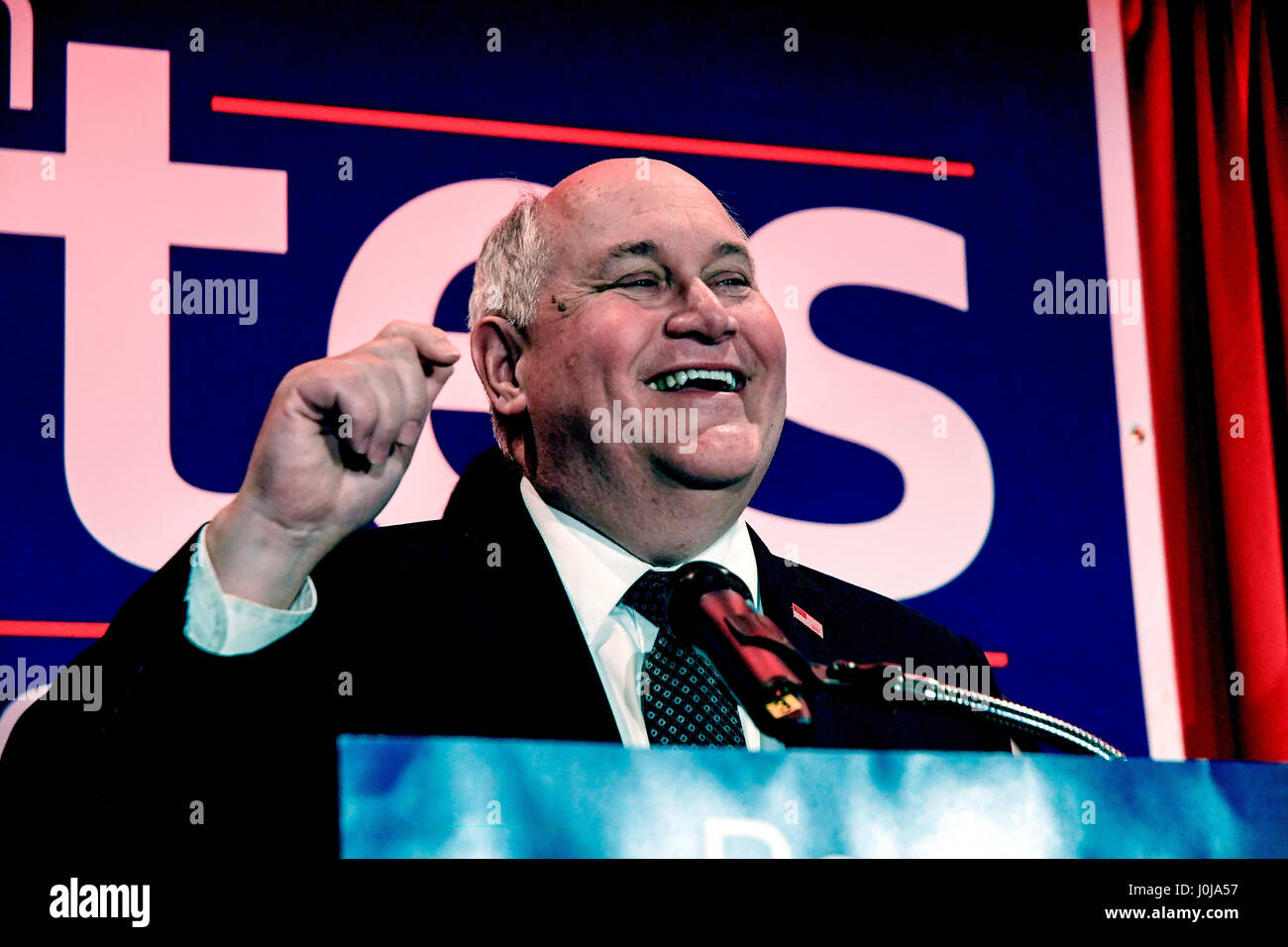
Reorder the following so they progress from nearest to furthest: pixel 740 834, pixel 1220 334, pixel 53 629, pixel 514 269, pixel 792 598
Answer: pixel 740 834 → pixel 792 598 → pixel 514 269 → pixel 53 629 → pixel 1220 334

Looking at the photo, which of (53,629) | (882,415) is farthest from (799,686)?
(882,415)

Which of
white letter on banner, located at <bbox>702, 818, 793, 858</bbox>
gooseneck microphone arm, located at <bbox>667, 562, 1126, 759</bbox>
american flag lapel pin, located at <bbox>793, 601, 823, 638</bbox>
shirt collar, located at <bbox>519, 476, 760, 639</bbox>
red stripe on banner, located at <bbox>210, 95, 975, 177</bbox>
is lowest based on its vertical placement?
white letter on banner, located at <bbox>702, 818, 793, 858</bbox>

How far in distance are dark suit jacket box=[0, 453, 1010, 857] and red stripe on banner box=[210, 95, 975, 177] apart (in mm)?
904

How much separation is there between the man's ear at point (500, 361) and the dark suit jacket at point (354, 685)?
0.27 ft

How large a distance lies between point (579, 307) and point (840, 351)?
3.19 ft

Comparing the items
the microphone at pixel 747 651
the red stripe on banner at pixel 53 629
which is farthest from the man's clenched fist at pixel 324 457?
the red stripe on banner at pixel 53 629

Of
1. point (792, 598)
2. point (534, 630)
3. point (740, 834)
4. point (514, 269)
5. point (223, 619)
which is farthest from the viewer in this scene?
point (514, 269)

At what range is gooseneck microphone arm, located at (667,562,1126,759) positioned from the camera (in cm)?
111

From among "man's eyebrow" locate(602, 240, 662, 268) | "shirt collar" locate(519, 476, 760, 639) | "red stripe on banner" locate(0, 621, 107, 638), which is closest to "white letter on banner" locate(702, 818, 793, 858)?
"shirt collar" locate(519, 476, 760, 639)

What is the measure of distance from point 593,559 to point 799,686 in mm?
864

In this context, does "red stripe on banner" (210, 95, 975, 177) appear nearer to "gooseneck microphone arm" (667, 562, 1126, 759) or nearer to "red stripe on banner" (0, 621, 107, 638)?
"red stripe on banner" (0, 621, 107, 638)

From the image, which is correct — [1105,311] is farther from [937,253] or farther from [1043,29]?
[1043,29]

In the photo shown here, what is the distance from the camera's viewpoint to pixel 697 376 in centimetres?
199

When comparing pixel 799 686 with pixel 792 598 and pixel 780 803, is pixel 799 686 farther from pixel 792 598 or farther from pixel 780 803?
pixel 792 598
